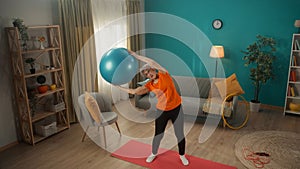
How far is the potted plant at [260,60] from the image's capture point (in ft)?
15.9

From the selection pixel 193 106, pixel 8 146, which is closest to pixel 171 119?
pixel 193 106

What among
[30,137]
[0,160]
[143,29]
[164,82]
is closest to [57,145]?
[30,137]

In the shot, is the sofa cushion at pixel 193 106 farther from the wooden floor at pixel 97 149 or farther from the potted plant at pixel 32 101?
the potted plant at pixel 32 101

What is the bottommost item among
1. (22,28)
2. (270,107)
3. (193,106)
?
(270,107)

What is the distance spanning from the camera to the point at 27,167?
130 inches

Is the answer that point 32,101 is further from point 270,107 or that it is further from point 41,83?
point 270,107

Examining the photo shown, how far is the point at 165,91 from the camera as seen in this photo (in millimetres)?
3008

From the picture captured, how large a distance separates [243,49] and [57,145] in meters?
4.07

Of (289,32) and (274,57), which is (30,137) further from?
(289,32)

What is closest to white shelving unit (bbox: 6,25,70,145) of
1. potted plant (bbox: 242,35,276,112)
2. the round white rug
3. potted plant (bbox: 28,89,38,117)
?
potted plant (bbox: 28,89,38,117)

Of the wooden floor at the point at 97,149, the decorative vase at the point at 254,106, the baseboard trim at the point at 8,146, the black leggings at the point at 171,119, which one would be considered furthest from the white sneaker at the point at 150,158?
the decorative vase at the point at 254,106

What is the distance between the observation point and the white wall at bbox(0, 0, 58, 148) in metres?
3.58

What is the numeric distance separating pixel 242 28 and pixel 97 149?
12.4ft

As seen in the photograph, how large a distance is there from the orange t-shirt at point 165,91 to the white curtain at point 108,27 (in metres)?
2.47
